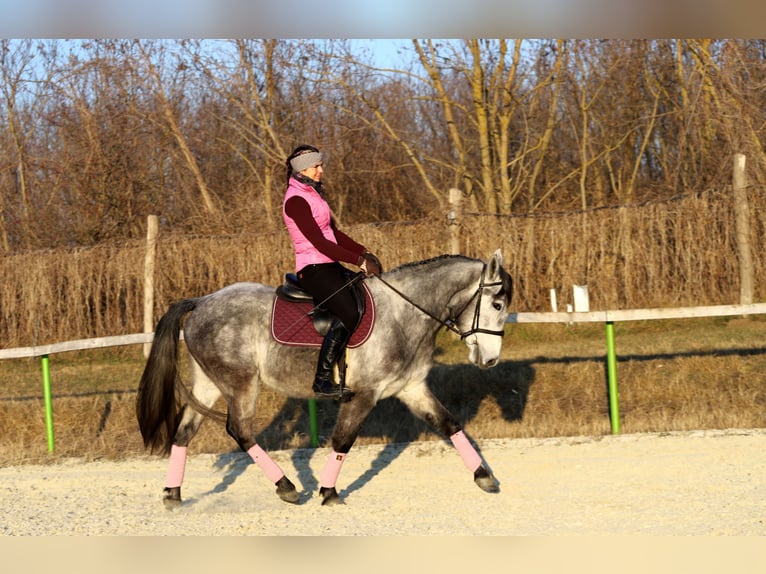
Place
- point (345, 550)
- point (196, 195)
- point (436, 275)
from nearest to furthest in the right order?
1. point (345, 550)
2. point (436, 275)
3. point (196, 195)

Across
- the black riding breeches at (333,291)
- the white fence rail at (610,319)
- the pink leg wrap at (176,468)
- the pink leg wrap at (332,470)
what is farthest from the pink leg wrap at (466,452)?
the white fence rail at (610,319)

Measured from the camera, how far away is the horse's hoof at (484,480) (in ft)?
24.4

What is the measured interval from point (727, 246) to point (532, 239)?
293 cm

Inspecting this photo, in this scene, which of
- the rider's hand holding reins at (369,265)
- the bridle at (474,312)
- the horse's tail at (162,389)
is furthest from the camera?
the horse's tail at (162,389)

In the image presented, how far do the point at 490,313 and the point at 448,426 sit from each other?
910mm

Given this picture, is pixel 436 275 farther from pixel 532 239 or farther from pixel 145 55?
pixel 145 55

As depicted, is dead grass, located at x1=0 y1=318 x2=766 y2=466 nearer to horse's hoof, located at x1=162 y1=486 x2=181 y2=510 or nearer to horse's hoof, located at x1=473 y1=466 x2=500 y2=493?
horse's hoof, located at x1=162 y1=486 x2=181 y2=510

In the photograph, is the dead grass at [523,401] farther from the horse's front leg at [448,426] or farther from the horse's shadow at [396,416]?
the horse's front leg at [448,426]

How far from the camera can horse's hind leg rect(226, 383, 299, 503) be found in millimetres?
7465

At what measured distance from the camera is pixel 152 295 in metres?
16.0

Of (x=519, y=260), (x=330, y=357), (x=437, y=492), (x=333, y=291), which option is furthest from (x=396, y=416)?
(x=519, y=260)

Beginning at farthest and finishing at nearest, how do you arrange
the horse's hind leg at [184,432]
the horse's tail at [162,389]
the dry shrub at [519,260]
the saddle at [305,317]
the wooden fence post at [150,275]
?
the wooden fence post at [150,275], the dry shrub at [519,260], the horse's tail at [162,389], the horse's hind leg at [184,432], the saddle at [305,317]

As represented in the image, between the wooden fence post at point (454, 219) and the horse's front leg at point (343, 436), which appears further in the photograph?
the wooden fence post at point (454, 219)
